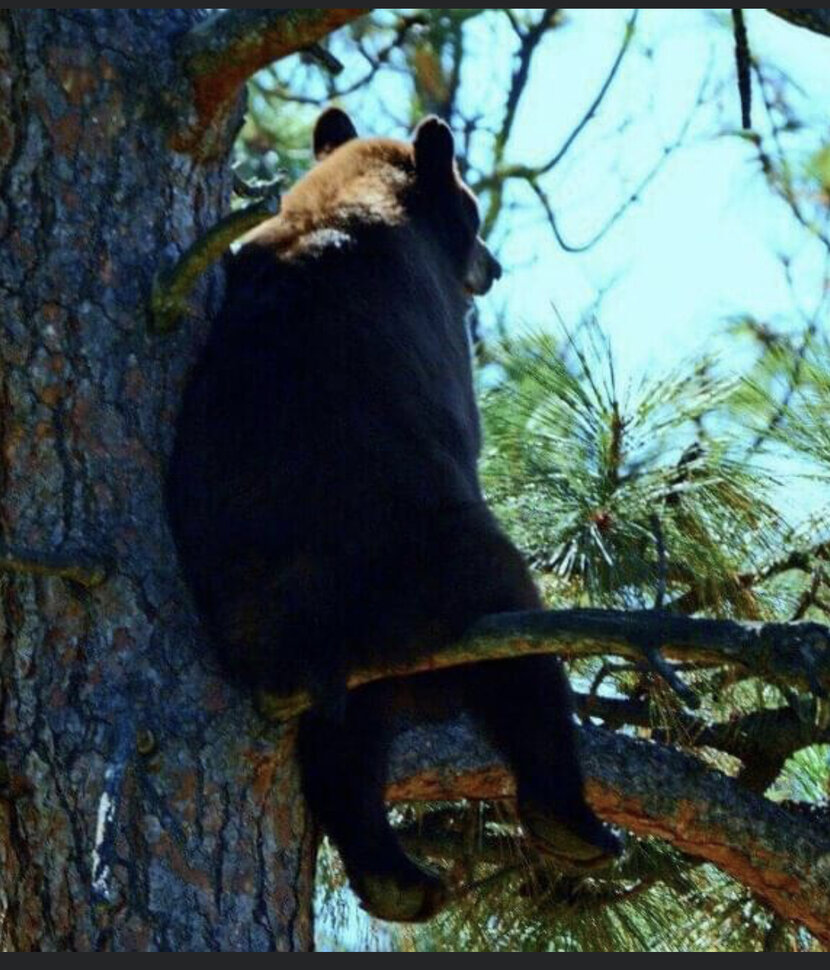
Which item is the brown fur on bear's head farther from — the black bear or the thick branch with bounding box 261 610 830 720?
the thick branch with bounding box 261 610 830 720

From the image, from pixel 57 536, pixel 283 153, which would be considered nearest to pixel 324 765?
pixel 57 536

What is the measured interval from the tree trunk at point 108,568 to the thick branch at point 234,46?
0.15 ft

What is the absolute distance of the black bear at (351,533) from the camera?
379 cm

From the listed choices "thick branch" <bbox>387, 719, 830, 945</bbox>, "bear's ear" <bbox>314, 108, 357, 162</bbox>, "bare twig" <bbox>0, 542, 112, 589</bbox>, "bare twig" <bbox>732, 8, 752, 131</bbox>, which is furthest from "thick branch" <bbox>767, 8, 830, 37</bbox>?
"bear's ear" <bbox>314, 108, 357, 162</bbox>

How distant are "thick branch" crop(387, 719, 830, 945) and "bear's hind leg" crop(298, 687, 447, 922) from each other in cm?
17

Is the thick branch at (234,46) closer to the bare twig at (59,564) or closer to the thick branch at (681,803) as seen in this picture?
the bare twig at (59,564)

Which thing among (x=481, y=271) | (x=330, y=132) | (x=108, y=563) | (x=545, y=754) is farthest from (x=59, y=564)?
(x=330, y=132)

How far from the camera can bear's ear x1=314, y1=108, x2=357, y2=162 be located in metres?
5.57

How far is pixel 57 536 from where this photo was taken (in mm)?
3596

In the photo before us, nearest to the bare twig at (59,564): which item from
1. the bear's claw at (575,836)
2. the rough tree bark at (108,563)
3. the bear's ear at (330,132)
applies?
the rough tree bark at (108,563)

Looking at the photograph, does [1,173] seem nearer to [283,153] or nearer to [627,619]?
[627,619]

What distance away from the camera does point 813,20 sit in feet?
10.1

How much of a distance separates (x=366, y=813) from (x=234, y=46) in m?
1.64

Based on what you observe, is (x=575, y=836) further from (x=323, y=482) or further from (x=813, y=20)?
(x=813, y=20)
